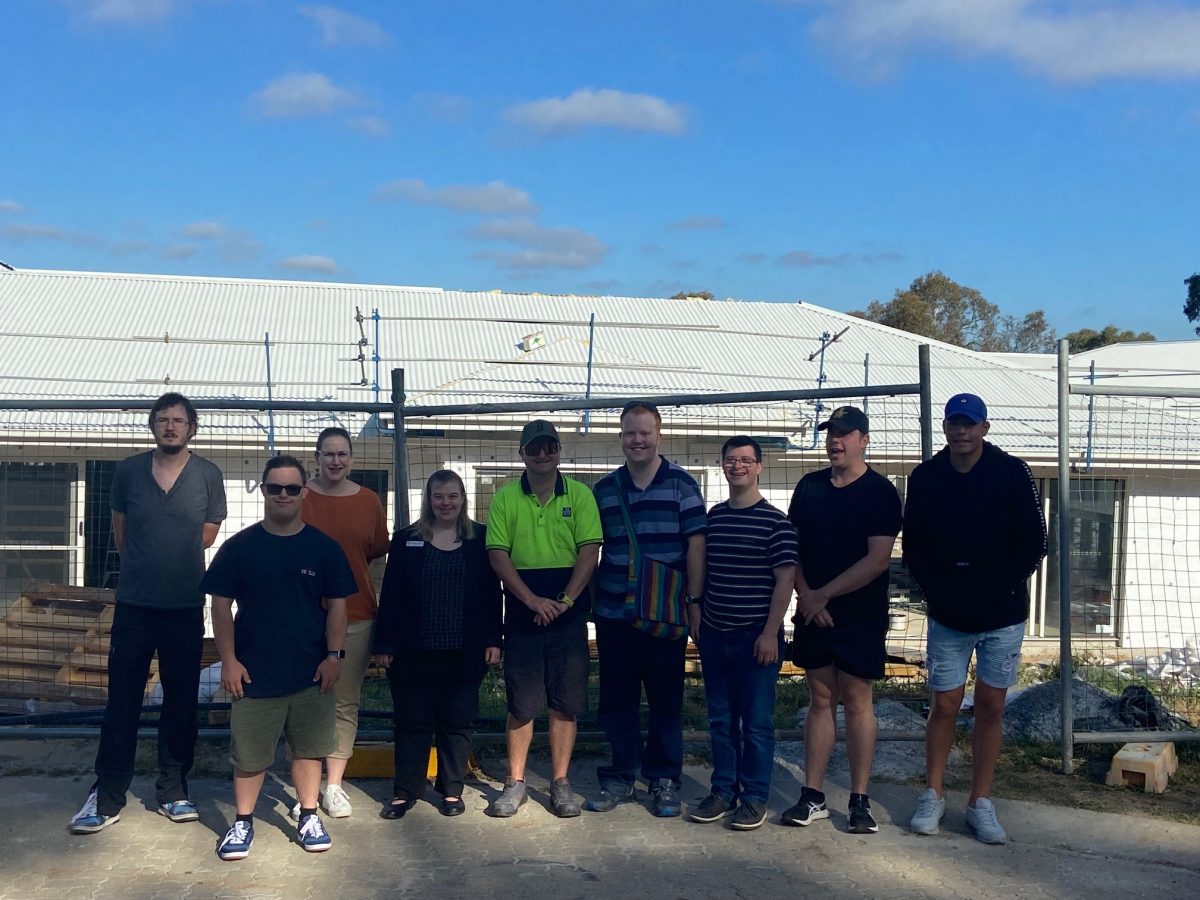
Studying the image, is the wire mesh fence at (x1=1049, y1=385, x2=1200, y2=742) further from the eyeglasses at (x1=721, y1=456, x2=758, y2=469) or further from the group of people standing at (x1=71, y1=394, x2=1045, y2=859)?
the eyeglasses at (x1=721, y1=456, x2=758, y2=469)

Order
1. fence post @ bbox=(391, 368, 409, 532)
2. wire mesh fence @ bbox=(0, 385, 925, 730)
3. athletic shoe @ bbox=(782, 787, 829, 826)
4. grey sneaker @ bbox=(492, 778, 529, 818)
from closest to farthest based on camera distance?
1. athletic shoe @ bbox=(782, 787, 829, 826)
2. grey sneaker @ bbox=(492, 778, 529, 818)
3. fence post @ bbox=(391, 368, 409, 532)
4. wire mesh fence @ bbox=(0, 385, 925, 730)

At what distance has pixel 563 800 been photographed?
5.34 meters

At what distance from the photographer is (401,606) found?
525 cm

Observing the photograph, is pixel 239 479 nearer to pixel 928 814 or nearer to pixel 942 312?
pixel 928 814

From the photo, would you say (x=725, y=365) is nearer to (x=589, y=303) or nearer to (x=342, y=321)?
(x=589, y=303)

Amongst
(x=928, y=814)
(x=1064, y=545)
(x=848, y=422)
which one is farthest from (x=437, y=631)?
(x=1064, y=545)

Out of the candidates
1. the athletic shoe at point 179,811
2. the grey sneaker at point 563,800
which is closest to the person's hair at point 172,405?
the athletic shoe at point 179,811

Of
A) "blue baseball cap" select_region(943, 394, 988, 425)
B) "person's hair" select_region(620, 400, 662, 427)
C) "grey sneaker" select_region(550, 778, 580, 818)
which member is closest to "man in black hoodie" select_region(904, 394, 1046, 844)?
Answer: "blue baseball cap" select_region(943, 394, 988, 425)

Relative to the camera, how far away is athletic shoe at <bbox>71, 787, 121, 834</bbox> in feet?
16.6

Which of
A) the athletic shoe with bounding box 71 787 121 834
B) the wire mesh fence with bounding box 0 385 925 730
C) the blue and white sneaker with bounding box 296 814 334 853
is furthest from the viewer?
the wire mesh fence with bounding box 0 385 925 730

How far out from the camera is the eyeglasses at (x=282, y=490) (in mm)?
4715

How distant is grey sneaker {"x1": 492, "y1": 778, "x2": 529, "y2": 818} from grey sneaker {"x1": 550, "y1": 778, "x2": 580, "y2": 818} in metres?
0.15

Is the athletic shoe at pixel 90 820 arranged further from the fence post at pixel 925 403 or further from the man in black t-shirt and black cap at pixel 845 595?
the fence post at pixel 925 403

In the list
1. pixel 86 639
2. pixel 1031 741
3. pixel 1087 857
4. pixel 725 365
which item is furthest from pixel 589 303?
pixel 1087 857
